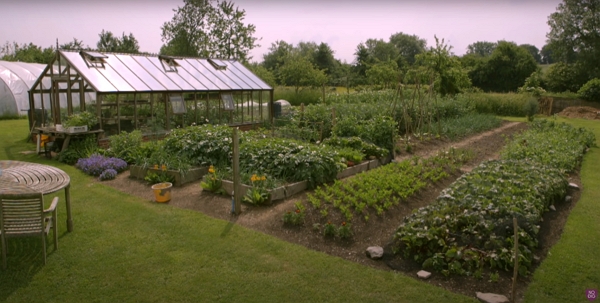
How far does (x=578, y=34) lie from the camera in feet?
120

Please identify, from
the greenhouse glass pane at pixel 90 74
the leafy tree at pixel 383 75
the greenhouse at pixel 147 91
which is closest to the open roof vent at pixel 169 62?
the greenhouse at pixel 147 91

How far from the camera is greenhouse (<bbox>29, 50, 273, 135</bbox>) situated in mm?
12059

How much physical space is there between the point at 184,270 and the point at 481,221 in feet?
11.6

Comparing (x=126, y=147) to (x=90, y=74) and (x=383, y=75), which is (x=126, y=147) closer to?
(x=90, y=74)

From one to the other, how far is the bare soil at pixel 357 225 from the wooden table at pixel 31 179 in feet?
6.48

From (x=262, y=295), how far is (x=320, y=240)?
1.59 metres

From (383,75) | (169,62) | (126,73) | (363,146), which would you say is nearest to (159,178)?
(363,146)

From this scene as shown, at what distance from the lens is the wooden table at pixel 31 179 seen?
4903 millimetres

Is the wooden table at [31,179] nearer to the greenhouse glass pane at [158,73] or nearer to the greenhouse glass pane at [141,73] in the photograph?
the greenhouse glass pane at [141,73]

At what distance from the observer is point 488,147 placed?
12406mm

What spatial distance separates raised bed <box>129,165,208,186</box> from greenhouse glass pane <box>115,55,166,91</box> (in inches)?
173

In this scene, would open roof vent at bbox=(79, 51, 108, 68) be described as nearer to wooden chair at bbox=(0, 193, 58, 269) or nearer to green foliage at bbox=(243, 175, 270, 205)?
green foliage at bbox=(243, 175, 270, 205)

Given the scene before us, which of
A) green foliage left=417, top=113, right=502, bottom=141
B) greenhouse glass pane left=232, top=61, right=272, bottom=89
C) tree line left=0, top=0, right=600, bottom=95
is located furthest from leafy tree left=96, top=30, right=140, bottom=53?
green foliage left=417, top=113, right=502, bottom=141

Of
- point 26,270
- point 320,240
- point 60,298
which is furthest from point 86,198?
point 320,240
